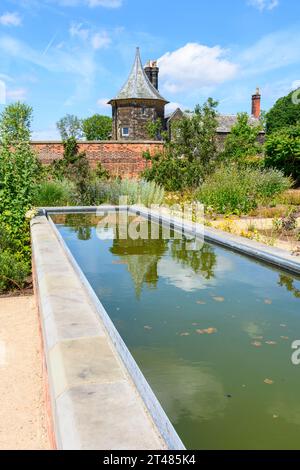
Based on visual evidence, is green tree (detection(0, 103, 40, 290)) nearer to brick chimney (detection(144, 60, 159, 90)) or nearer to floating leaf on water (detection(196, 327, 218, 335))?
floating leaf on water (detection(196, 327, 218, 335))

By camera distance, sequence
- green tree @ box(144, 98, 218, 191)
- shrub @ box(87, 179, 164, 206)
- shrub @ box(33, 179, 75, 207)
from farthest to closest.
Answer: green tree @ box(144, 98, 218, 191) < shrub @ box(87, 179, 164, 206) < shrub @ box(33, 179, 75, 207)

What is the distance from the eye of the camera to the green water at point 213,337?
7.52 ft

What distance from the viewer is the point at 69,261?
5047mm

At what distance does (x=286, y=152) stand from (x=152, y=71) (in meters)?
20.3

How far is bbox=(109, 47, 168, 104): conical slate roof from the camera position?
3378 centimetres

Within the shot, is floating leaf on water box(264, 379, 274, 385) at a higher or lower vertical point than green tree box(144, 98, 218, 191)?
lower

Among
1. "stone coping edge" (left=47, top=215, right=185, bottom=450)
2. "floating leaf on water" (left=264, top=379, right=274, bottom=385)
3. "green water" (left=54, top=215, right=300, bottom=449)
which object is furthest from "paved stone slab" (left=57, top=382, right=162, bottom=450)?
"floating leaf on water" (left=264, top=379, right=274, bottom=385)

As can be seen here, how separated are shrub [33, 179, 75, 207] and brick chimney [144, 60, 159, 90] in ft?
85.2

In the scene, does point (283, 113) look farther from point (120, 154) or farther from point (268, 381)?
point (268, 381)

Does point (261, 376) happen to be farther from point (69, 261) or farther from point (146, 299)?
point (69, 261)

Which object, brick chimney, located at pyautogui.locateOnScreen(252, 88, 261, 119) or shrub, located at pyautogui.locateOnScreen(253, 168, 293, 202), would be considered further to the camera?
brick chimney, located at pyautogui.locateOnScreen(252, 88, 261, 119)

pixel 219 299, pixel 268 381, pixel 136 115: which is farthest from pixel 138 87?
pixel 268 381

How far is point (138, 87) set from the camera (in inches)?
1351
